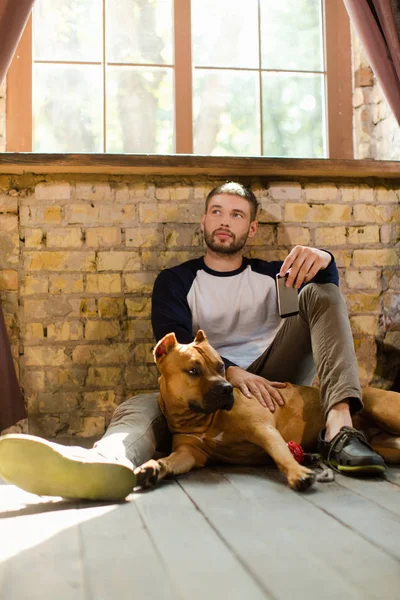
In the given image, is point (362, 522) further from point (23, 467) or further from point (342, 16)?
point (342, 16)

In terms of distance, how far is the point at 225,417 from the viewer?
2109 millimetres

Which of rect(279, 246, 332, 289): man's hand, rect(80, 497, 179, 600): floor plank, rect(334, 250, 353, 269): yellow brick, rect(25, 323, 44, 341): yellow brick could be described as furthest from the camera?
rect(334, 250, 353, 269): yellow brick

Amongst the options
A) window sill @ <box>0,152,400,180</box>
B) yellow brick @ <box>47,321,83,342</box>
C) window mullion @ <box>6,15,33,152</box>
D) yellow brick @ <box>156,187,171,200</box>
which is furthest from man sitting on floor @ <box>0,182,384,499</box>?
window mullion @ <box>6,15,33,152</box>

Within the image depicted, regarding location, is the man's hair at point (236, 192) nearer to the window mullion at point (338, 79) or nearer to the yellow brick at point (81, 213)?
the yellow brick at point (81, 213)

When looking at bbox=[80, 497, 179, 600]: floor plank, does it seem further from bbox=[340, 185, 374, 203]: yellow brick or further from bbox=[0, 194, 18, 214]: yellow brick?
bbox=[340, 185, 374, 203]: yellow brick

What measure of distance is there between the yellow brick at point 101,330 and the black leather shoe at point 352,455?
52.6 inches

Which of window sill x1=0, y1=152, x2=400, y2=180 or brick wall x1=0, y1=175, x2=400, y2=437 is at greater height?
window sill x1=0, y1=152, x2=400, y2=180

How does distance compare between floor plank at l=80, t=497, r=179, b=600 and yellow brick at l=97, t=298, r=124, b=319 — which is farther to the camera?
yellow brick at l=97, t=298, r=124, b=319

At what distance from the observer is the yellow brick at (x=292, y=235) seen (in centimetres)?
316

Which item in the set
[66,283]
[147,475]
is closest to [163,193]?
[66,283]

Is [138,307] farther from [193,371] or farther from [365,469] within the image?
[365,469]

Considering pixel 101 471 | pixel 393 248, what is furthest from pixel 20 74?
pixel 101 471

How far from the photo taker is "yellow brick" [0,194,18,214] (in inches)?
117

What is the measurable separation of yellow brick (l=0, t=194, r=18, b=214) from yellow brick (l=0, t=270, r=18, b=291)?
1.01ft
